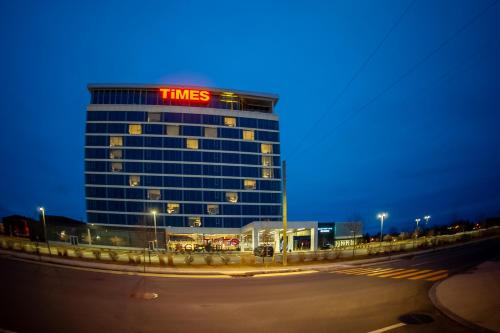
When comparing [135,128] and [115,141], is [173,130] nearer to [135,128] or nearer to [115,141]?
[135,128]

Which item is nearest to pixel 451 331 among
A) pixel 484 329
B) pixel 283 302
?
pixel 484 329

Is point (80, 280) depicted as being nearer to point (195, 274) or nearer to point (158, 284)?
point (158, 284)

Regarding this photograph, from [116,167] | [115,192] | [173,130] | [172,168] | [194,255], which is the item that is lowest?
[194,255]

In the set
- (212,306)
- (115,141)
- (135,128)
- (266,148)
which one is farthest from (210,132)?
(212,306)

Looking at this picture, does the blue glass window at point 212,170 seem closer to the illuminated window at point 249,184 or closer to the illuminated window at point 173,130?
the illuminated window at point 249,184

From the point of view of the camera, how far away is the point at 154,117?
74875mm

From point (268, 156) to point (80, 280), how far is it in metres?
65.0

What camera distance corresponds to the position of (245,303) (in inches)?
481

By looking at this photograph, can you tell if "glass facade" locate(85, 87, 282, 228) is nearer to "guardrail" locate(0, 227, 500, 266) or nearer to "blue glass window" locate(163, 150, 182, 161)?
"blue glass window" locate(163, 150, 182, 161)

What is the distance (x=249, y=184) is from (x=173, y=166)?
66.8 ft

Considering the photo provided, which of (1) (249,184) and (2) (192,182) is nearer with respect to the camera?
(2) (192,182)

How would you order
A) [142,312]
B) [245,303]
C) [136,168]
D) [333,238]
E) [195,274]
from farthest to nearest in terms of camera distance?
[136,168] < [333,238] < [195,274] < [245,303] < [142,312]

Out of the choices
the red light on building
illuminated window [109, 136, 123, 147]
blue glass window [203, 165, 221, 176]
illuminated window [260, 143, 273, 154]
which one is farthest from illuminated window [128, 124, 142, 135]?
illuminated window [260, 143, 273, 154]

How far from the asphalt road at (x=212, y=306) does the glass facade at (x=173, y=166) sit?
55.9 meters
